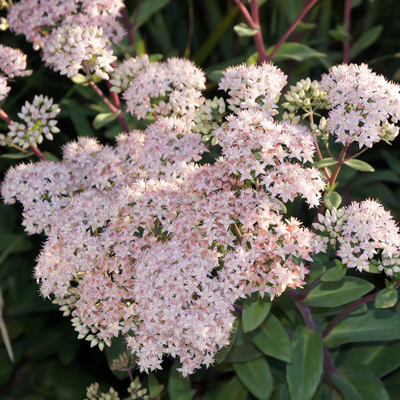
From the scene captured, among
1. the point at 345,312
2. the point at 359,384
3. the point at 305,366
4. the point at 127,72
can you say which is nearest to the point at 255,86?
A: the point at 127,72

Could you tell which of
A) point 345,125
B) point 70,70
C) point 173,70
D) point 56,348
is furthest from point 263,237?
point 56,348

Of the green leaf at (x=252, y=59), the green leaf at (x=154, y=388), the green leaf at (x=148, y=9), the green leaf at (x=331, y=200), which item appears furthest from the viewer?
the green leaf at (x=148, y=9)

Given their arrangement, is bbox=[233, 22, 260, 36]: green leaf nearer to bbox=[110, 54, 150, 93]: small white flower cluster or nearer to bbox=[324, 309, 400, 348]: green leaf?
bbox=[110, 54, 150, 93]: small white flower cluster

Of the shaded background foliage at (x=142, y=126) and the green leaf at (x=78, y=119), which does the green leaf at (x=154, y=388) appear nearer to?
the shaded background foliage at (x=142, y=126)

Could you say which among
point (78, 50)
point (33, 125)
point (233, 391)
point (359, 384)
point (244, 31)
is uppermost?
point (78, 50)

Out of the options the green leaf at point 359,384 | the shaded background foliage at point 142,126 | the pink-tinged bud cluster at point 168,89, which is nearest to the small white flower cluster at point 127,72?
the pink-tinged bud cluster at point 168,89

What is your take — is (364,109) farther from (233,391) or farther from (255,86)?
(233,391)
